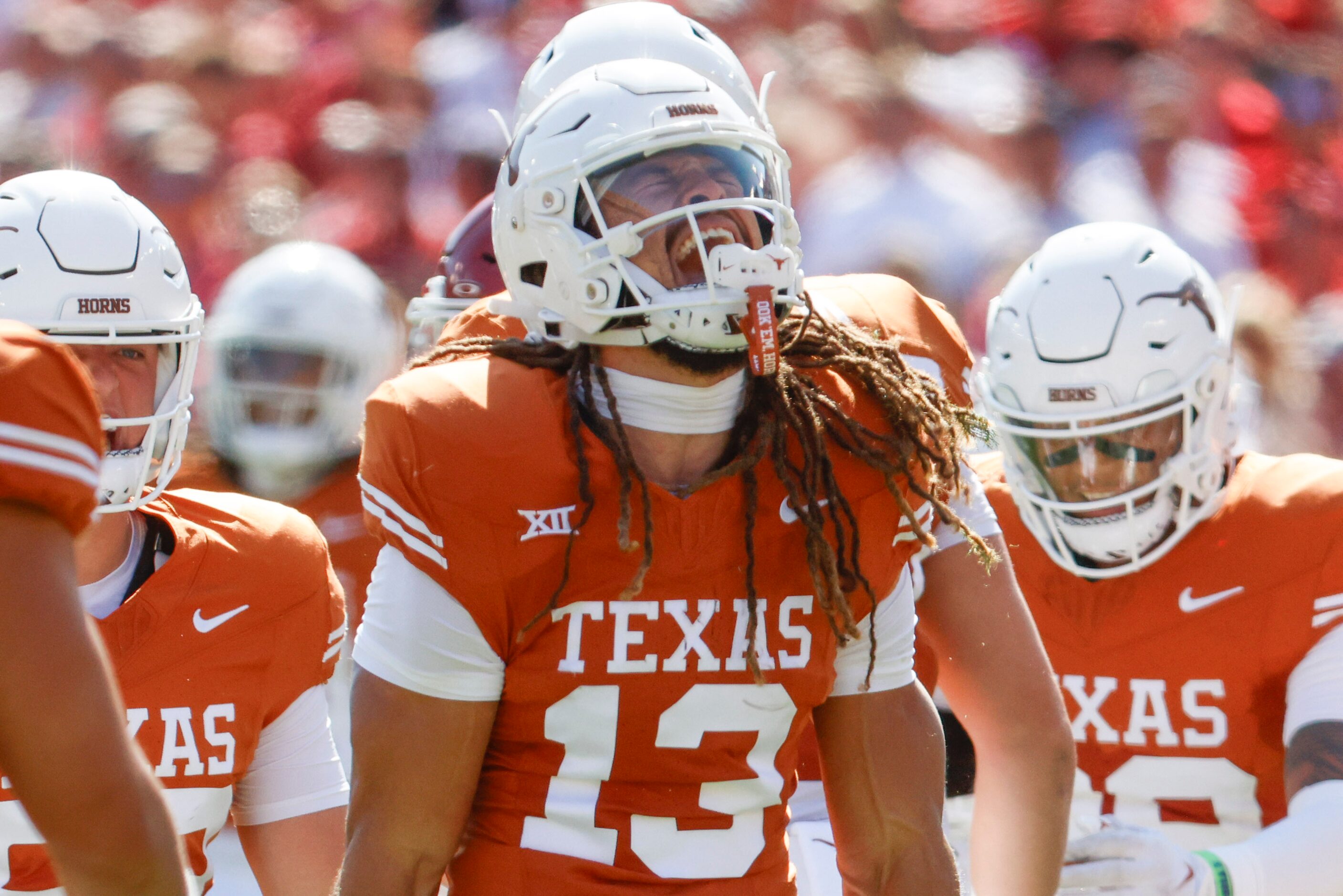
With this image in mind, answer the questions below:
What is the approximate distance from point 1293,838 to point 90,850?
1.79 m

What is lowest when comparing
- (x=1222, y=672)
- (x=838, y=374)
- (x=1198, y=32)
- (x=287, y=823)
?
(x=287, y=823)

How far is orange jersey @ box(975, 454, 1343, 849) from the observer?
256cm

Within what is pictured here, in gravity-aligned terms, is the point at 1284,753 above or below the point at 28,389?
below

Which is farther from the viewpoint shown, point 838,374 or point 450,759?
point 838,374

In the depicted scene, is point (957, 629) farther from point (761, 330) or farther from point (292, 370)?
point (292, 370)

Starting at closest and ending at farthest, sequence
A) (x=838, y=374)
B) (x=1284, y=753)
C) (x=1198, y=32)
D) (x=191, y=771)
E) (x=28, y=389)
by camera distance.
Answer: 1. (x=28, y=389)
2. (x=838, y=374)
3. (x=191, y=771)
4. (x=1284, y=753)
5. (x=1198, y=32)

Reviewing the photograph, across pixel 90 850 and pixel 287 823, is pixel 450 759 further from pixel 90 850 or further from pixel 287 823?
pixel 287 823

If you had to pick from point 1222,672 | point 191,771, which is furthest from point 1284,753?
point 191,771

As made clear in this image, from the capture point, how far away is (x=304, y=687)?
2.32 meters

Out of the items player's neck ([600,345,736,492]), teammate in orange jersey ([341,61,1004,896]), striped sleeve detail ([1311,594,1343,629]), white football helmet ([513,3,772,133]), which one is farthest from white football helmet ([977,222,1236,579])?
player's neck ([600,345,736,492])

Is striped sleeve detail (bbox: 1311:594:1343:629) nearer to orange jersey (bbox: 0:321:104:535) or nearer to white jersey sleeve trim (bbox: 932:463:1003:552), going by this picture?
white jersey sleeve trim (bbox: 932:463:1003:552)

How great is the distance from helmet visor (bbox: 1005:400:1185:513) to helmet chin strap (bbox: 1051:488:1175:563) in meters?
0.03

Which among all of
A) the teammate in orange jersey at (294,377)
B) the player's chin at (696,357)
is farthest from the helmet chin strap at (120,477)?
the teammate in orange jersey at (294,377)

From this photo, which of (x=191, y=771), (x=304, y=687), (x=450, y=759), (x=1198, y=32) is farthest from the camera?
(x=1198, y=32)
